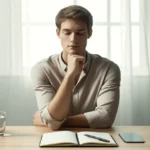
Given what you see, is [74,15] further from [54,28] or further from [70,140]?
[70,140]

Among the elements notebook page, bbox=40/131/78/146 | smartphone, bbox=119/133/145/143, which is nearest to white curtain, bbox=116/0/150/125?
smartphone, bbox=119/133/145/143

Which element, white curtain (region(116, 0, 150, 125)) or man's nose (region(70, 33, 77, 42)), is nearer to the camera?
man's nose (region(70, 33, 77, 42))

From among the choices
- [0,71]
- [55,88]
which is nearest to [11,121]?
[0,71]

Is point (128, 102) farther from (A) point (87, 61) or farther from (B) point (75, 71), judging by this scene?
(B) point (75, 71)

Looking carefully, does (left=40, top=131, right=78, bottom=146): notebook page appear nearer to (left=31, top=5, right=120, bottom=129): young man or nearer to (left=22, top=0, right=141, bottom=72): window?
(left=31, top=5, right=120, bottom=129): young man

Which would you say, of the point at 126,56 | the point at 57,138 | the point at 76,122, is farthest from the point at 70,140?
the point at 126,56

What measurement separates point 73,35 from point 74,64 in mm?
158

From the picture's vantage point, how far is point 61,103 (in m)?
1.66

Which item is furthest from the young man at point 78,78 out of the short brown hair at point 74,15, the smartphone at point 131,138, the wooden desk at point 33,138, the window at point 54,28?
the window at point 54,28

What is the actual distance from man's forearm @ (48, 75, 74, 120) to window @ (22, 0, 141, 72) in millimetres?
850

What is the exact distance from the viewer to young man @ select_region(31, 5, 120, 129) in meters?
1.75

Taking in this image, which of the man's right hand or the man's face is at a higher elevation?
the man's face

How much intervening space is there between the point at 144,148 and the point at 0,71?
1.54 meters

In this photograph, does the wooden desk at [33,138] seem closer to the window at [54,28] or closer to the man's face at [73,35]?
the man's face at [73,35]
